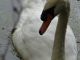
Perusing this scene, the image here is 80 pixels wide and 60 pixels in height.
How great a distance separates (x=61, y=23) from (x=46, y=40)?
629 millimetres

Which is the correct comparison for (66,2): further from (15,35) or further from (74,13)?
(74,13)

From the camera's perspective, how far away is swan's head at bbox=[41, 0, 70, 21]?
209 cm

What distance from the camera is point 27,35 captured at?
3.22 meters

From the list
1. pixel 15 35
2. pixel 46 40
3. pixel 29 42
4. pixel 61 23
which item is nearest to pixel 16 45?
pixel 15 35

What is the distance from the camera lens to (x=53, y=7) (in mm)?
2152

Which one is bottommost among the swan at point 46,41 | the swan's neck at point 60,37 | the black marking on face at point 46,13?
the swan at point 46,41

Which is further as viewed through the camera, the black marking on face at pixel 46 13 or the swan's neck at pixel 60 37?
the swan's neck at pixel 60 37

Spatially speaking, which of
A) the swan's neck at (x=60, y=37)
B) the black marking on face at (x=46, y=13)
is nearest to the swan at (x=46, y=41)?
the swan's neck at (x=60, y=37)

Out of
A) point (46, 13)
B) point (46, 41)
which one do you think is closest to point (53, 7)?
point (46, 13)

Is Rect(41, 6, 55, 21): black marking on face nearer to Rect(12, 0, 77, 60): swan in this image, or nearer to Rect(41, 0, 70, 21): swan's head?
Rect(41, 0, 70, 21): swan's head

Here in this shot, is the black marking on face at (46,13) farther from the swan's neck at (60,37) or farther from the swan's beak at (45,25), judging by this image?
the swan's neck at (60,37)

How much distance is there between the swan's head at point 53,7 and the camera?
2.09 meters

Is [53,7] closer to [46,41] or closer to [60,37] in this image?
[60,37]

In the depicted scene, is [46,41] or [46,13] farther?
[46,41]
